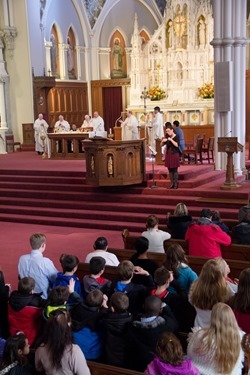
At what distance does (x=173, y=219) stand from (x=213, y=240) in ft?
3.49

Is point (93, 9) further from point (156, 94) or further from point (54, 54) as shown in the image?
point (156, 94)

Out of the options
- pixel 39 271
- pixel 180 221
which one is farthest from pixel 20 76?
pixel 39 271

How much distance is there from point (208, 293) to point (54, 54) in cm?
1956

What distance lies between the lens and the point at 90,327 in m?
4.09

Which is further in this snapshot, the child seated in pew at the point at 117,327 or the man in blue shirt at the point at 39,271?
the man in blue shirt at the point at 39,271

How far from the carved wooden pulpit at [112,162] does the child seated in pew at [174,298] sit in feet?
20.6

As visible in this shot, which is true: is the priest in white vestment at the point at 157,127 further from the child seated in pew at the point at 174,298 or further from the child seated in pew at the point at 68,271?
the child seated in pew at the point at 174,298

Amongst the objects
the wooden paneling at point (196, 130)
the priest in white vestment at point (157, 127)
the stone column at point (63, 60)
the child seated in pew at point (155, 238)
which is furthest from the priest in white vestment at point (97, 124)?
the child seated in pew at point (155, 238)

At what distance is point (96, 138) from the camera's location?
1097 centimetres

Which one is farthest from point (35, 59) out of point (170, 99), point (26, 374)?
point (26, 374)

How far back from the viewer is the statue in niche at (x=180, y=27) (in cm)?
2003

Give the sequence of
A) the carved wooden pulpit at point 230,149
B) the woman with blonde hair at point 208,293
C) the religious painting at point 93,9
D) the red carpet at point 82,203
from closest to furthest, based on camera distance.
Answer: the woman with blonde hair at point 208,293
the red carpet at point 82,203
the carved wooden pulpit at point 230,149
the religious painting at point 93,9

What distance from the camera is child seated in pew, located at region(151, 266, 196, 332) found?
439 centimetres

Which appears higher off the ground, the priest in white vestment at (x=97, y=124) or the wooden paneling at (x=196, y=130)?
the priest in white vestment at (x=97, y=124)
